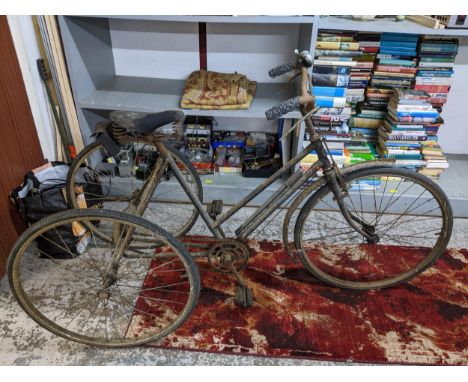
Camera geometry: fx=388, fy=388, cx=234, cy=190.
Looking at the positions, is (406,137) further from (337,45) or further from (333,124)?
(337,45)

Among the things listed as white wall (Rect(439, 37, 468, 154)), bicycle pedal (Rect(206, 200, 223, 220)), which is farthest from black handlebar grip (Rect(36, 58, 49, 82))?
white wall (Rect(439, 37, 468, 154))

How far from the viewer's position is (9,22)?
1891mm

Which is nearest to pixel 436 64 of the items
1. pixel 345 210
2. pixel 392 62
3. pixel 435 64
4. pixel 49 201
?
pixel 435 64

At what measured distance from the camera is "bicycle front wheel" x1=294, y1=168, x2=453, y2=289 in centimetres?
172

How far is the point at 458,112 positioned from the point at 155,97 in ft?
6.65

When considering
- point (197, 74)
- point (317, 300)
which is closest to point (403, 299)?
point (317, 300)

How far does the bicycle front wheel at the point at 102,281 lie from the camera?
147 cm

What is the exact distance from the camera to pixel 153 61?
2582 millimetres

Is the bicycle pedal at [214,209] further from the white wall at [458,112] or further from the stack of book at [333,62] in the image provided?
the white wall at [458,112]

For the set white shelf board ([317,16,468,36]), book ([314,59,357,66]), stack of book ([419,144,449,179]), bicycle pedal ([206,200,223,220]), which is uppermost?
white shelf board ([317,16,468,36])

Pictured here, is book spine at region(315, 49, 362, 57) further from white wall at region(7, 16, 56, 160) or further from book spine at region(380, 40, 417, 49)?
white wall at region(7, 16, 56, 160)

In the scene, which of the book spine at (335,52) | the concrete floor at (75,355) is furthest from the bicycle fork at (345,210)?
the book spine at (335,52)

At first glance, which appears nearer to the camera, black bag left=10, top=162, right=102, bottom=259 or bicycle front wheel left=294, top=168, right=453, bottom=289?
bicycle front wheel left=294, top=168, right=453, bottom=289
